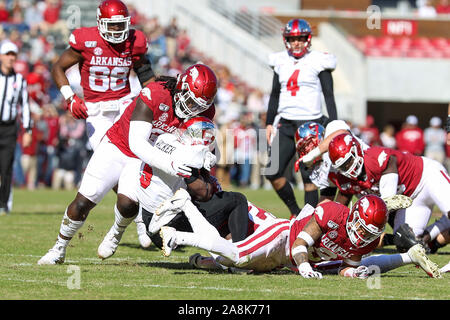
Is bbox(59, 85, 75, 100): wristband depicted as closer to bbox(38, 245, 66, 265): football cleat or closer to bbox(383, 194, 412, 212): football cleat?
bbox(38, 245, 66, 265): football cleat

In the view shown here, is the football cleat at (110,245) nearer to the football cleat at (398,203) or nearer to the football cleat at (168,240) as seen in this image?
the football cleat at (168,240)

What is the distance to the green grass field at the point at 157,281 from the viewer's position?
18.1ft

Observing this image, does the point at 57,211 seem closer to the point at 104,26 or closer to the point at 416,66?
the point at 104,26

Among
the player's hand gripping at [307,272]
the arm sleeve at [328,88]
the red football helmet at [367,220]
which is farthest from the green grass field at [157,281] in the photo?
the arm sleeve at [328,88]

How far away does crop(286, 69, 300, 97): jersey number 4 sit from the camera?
9742 millimetres

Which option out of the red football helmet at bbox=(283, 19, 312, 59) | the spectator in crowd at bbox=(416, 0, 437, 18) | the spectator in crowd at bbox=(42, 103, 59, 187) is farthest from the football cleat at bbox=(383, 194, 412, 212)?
the spectator in crowd at bbox=(416, 0, 437, 18)

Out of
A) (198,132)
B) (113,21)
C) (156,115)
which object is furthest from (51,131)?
(198,132)

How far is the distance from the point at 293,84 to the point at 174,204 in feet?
12.5

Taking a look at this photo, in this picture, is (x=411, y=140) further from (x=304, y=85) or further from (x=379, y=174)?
(x=379, y=174)

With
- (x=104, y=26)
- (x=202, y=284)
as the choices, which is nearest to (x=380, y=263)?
(x=202, y=284)

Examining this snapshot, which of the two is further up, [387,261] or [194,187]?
[194,187]

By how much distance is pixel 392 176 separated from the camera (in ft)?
24.2

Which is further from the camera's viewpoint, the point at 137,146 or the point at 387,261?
the point at 387,261

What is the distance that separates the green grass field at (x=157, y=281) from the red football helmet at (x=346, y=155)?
3.00ft
